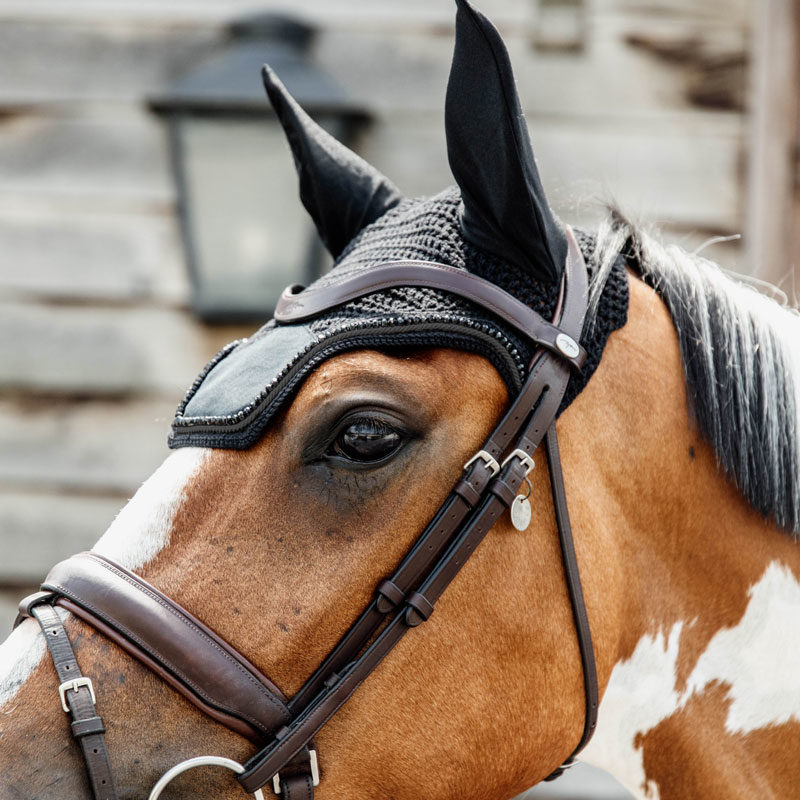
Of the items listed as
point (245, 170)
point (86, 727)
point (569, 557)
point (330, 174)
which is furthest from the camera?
point (245, 170)

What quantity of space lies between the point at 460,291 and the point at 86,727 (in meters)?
0.55

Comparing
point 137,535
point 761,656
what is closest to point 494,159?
point 137,535

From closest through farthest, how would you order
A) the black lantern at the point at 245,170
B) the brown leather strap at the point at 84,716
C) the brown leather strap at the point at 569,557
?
the brown leather strap at the point at 84,716, the brown leather strap at the point at 569,557, the black lantern at the point at 245,170

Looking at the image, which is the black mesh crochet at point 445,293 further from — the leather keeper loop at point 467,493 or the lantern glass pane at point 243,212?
the lantern glass pane at point 243,212

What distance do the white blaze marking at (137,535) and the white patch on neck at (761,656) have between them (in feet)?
1.97

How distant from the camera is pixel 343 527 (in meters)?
0.90

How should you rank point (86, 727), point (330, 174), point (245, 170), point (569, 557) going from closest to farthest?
point (86, 727) → point (569, 557) → point (330, 174) → point (245, 170)

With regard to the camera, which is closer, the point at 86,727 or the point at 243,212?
the point at 86,727

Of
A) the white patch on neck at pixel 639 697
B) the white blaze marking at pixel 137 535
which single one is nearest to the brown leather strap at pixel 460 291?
the white blaze marking at pixel 137 535

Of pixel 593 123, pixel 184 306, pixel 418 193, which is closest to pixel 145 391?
pixel 184 306

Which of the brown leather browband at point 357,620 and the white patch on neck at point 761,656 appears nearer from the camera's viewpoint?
the brown leather browband at point 357,620

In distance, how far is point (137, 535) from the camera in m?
0.91

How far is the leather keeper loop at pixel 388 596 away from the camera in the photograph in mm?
890

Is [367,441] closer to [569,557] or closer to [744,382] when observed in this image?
[569,557]
